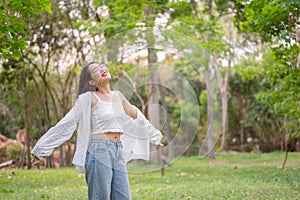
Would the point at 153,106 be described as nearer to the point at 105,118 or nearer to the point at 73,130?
the point at 105,118

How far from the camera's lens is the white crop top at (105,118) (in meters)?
3.54

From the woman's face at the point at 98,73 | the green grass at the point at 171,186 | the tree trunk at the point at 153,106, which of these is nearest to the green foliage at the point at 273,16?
the tree trunk at the point at 153,106

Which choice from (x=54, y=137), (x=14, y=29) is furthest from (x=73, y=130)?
(x=14, y=29)

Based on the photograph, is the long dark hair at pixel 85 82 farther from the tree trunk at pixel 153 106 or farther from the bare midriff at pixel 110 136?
the tree trunk at pixel 153 106

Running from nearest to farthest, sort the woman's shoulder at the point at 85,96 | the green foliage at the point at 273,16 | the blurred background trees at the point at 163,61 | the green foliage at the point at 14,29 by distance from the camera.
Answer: the woman's shoulder at the point at 85,96 < the green foliage at the point at 14,29 < the blurred background trees at the point at 163,61 < the green foliage at the point at 273,16

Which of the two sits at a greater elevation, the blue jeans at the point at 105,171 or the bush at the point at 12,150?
the bush at the point at 12,150

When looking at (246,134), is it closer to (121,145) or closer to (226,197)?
(226,197)

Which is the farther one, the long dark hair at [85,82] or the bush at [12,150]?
the bush at [12,150]

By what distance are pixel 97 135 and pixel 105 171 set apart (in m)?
0.25

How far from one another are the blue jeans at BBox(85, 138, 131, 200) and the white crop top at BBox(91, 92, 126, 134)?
8 centimetres

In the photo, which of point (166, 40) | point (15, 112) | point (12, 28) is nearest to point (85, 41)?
point (15, 112)

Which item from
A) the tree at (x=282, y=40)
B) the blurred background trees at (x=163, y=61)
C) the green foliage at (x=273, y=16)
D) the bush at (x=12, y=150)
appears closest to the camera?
the blurred background trees at (x=163, y=61)

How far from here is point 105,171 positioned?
11.4ft

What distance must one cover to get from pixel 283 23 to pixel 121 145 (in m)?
4.38
